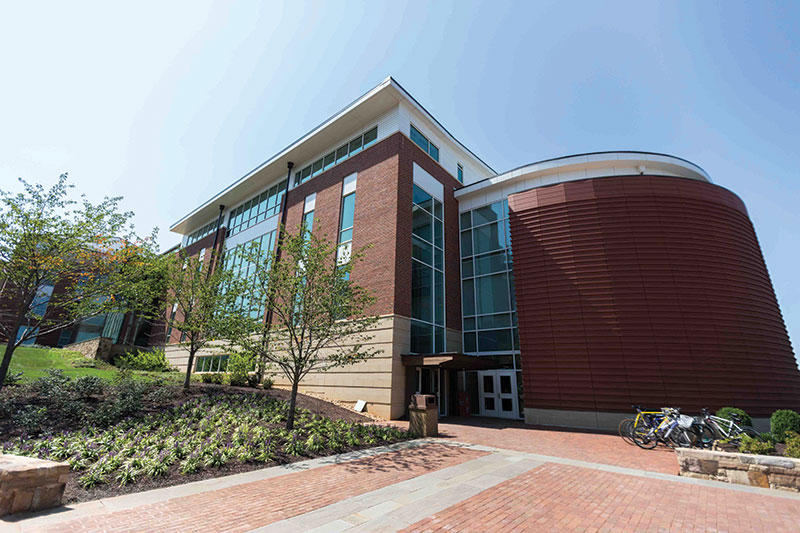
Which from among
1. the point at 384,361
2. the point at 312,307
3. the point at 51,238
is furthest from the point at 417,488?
the point at 51,238

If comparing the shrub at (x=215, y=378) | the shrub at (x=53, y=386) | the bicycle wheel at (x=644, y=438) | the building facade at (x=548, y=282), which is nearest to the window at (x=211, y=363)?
the shrub at (x=215, y=378)

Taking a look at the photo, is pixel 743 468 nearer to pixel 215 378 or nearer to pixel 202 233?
pixel 215 378

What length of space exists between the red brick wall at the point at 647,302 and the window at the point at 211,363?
20.3 m

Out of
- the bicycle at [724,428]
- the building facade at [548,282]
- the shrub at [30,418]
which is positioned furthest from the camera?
the building facade at [548,282]

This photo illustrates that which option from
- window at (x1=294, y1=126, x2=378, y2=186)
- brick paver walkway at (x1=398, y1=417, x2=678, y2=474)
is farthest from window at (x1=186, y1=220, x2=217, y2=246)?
brick paver walkway at (x1=398, y1=417, x2=678, y2=474)

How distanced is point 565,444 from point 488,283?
32.0ft

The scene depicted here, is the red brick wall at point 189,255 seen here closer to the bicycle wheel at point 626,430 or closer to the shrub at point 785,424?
the bicycle wheel at point 626,430

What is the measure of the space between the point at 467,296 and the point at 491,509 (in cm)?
1537

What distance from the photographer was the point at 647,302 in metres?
15.1

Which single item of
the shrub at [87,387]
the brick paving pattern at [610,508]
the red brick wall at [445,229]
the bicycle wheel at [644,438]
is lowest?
the brick paving pattern at [610,508]

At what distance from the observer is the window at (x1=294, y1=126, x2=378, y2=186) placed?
2105 centimetres

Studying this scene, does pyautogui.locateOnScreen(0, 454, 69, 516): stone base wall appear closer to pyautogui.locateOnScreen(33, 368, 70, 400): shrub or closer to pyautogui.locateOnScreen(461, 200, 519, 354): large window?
pyautogui.locateOnScreen(33, 368, 70, 400): shrub

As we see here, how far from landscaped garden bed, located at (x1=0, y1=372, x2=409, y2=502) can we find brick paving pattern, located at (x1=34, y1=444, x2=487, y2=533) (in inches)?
46.5

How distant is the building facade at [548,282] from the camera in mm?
14469
